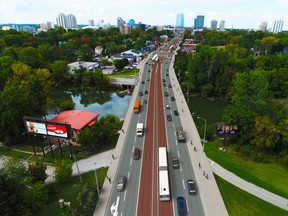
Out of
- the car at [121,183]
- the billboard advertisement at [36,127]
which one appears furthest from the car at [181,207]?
the billboard advertisement at [36,127]

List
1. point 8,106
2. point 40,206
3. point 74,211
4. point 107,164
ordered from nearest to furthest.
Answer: point 74,211, point 40,206, point 107,164, point 8,106

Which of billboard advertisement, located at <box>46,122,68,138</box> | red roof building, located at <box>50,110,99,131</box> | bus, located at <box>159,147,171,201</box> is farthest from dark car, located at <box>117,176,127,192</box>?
red roof building, located at <box>50,110,99,131</box>

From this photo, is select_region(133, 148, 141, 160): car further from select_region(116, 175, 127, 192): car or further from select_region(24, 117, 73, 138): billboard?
select_region(24, 117, 73, 138): billboard

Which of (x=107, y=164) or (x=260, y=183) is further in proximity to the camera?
(x=107, y=164)

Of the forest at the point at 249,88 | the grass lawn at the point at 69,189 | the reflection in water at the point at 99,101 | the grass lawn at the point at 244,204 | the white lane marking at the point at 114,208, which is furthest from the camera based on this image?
the reflection in water at the point at 99,101

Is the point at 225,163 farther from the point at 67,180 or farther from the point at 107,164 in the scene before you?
the point at 67,180

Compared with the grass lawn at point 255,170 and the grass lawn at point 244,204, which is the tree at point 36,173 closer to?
the grass lawn at point 244,204

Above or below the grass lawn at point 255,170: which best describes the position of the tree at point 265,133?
above

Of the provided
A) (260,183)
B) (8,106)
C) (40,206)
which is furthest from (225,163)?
(8,106)
